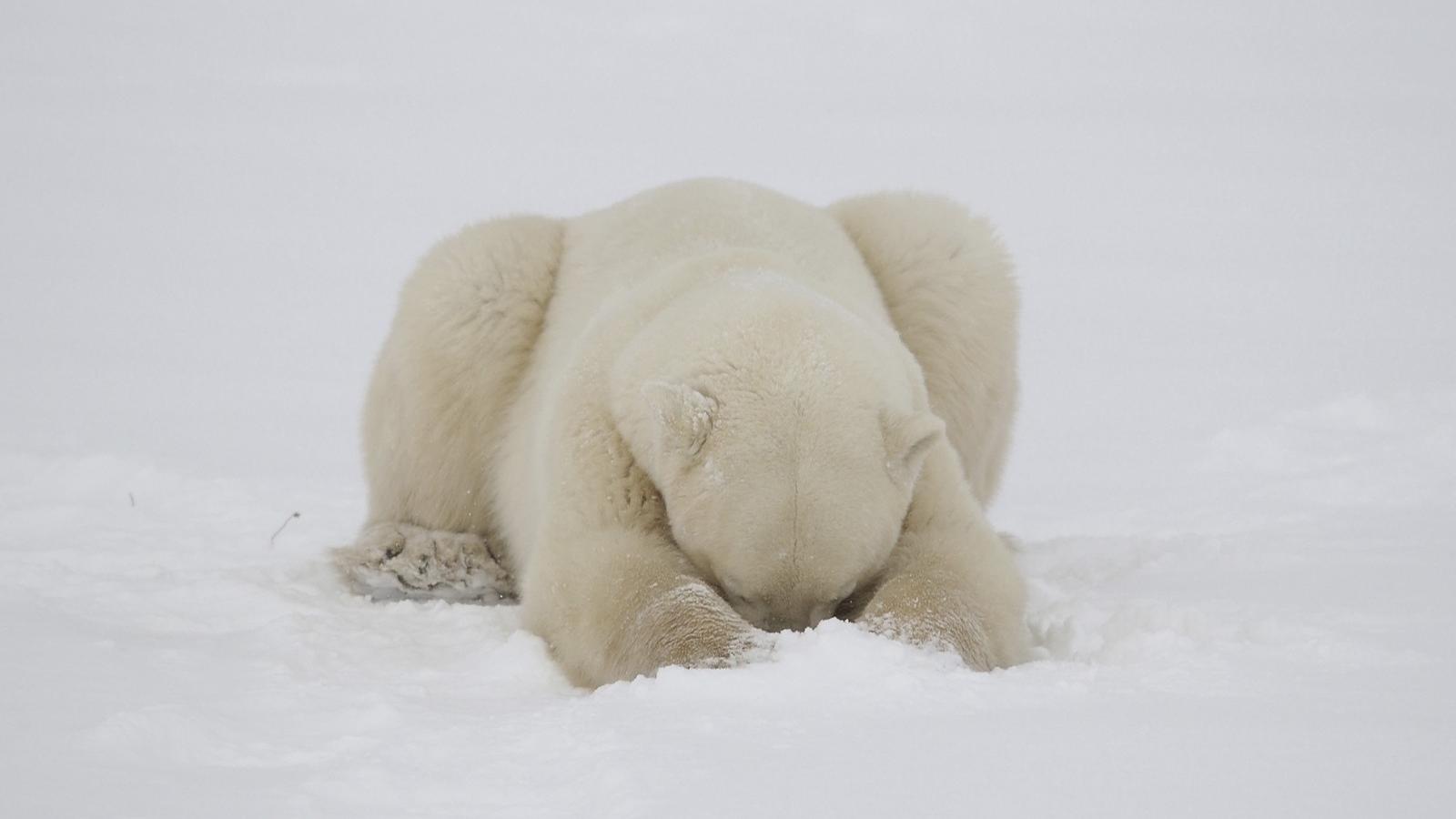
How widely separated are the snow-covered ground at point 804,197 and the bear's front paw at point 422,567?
214 mm

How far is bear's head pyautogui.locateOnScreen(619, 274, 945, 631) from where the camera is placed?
4348 mm

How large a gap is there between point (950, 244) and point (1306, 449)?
3553mm

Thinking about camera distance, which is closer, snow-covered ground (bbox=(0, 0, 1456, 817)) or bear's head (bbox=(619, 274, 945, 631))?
snow-covered ground (bbox=(0, 0, 1456, 817))

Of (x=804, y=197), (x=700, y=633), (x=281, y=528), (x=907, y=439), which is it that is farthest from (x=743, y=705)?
(x=804, y=197)

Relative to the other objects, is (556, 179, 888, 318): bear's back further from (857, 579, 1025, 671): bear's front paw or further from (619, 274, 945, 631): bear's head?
(857, 579, 1025, 671): bear's front paw

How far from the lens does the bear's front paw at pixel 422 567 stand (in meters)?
6.01

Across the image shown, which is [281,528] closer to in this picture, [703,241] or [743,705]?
[703,241]

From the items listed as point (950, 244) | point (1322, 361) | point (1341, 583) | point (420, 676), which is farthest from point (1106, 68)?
point (420, 676)

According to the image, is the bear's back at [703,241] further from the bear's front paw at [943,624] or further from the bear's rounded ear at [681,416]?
the bear's front paw at [943,624]

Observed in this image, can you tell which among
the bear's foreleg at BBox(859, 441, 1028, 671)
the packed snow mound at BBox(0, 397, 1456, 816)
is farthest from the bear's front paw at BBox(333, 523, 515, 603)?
the bear's foreleg at BBox(859, 441, 1028, 671)

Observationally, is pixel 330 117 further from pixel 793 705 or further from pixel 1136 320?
pixel 793 705

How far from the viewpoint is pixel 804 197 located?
632 inches

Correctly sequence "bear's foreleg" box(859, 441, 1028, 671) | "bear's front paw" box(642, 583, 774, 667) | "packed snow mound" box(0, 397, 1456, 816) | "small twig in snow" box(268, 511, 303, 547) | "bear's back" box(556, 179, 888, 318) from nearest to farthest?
"packed snow mound" box(0, 397, 1456, 816)
"bear's front paw" box(642, 583, 774, 667)
"bear's foreleg" box(859, 441, 1028, 671)
"bear's back" box(556, 179, 888, 318)
"small twig in snow" box(268, 511, 303, 547)

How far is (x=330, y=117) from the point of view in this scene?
21547 millimetres
